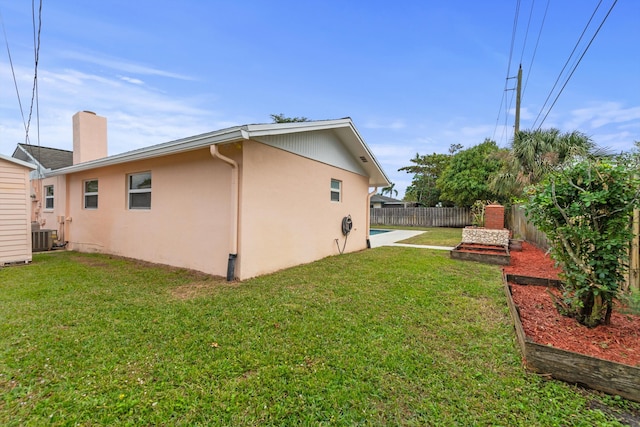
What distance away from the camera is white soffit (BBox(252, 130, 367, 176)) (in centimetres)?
613

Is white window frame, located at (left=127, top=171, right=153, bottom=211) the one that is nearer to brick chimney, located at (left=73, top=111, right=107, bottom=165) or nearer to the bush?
brick chimney, located at (left=73, top=111, right=107, bottom=165)

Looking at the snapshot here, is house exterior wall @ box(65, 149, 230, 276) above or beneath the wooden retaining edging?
above

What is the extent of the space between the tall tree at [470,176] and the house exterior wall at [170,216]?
1770 cm

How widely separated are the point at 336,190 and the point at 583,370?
6849 mm

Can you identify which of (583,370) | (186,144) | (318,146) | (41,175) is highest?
(318,146)

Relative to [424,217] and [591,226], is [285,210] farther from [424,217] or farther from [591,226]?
[424,217]

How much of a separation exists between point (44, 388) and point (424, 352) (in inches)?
129

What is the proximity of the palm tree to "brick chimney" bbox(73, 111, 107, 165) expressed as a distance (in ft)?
53.1

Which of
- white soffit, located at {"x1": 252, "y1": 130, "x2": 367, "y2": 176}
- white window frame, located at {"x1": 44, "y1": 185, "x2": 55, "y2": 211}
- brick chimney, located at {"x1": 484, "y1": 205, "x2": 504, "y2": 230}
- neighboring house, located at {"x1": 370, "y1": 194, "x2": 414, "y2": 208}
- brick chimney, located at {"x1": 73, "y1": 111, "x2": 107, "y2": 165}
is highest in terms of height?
brick chimney, located at {"x1": 73, "y1": 111, "x2": 107, "y2": 165}

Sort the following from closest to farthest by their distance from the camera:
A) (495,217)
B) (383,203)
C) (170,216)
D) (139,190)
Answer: (170,216)
(139,190)
(495,217)
(383,203)

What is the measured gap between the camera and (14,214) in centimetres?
667

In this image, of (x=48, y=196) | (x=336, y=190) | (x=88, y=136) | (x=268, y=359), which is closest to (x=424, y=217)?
(x=336, y=190)

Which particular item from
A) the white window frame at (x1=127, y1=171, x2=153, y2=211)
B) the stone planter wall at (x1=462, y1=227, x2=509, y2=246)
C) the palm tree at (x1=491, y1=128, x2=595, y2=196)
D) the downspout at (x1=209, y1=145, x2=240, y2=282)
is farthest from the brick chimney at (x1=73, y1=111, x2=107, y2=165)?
the palm tree at (x1=491, y1=128, x2=595, y2=196)

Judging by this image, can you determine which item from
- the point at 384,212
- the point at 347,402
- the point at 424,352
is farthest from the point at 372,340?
the point at 384,212
